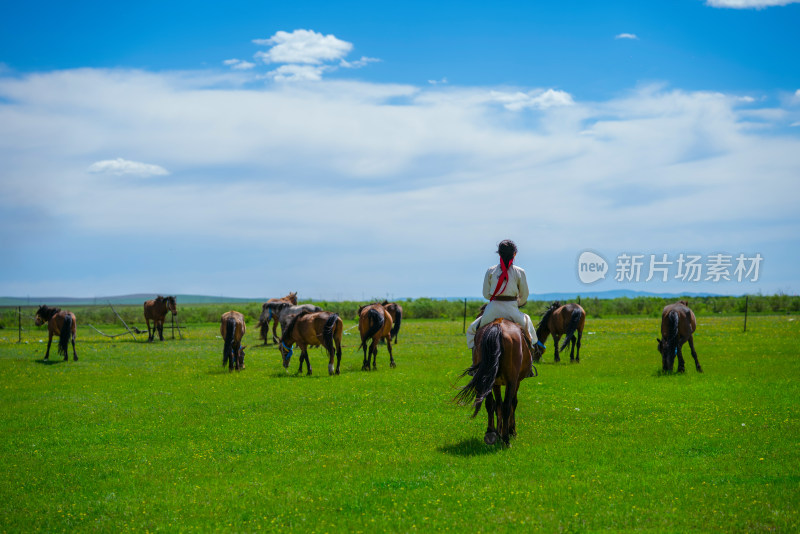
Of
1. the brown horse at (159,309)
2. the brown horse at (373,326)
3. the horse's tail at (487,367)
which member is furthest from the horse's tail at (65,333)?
the horse's tail at (487,367)

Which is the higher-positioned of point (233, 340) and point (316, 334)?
point (316, 334)

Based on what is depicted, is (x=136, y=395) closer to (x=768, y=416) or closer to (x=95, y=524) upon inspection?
(x=95, y=524)

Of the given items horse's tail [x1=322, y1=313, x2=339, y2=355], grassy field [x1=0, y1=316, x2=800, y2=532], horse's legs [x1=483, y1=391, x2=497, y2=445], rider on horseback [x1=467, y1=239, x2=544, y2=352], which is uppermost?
rider on horseback [x1=467, y1=239, x2=544, y2=352]

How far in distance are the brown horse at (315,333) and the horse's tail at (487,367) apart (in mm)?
10969

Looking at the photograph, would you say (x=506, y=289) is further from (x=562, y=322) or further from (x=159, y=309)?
(x=159, y=309)

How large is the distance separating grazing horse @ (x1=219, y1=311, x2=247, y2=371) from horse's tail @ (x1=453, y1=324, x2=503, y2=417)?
13651 mm

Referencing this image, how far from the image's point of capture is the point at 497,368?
9.66 metres

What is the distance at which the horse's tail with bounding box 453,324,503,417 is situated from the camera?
962 cm

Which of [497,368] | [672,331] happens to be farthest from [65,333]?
[672,331]

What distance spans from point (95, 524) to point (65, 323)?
22440 mm

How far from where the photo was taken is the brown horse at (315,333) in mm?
20391

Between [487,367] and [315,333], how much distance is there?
A: 39.5 ft

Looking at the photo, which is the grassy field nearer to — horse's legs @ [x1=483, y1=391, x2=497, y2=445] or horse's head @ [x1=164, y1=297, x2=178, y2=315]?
horse's legs @ [x1=483, y1=391, x2=497, y2=445]

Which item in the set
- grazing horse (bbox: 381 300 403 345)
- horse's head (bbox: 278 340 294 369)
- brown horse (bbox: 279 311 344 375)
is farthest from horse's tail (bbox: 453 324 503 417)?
grazing horse (bbox: 381 300 403 345)
